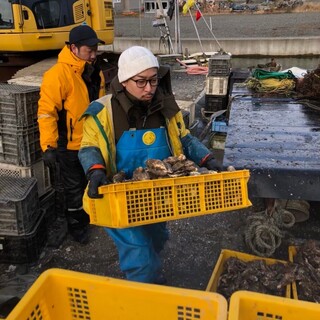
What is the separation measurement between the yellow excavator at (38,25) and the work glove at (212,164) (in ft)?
19.3

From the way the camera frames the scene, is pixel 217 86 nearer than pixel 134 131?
No

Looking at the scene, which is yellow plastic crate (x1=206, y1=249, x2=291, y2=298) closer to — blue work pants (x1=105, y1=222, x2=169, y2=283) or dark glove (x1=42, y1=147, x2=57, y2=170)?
blue work pants (x1=105, y1=222, x2=169, y2=283)

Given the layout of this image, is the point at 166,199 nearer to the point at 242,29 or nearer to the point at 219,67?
the point at 219,67

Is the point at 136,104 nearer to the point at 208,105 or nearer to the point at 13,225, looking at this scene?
the point at 13,225

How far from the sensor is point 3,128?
3932 mm

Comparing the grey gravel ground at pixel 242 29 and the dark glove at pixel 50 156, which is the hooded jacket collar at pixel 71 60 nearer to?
the dark glove at pixel 50 156

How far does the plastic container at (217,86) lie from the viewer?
309 inches

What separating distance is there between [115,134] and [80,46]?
1569 mm

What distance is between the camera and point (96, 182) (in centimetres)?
228

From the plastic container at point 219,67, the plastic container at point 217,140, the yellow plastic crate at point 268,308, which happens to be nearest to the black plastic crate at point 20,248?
the yellow plastic crate at point 268,308

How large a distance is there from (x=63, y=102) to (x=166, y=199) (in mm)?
1908

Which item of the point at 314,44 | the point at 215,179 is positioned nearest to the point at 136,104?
the point at 215,179

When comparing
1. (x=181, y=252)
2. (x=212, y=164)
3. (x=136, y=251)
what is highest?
(x=212, y=164)

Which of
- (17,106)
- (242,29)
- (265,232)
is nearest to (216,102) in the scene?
(265,232)
